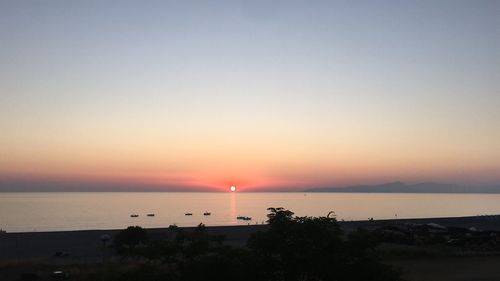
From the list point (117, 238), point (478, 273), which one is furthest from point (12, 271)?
point (478, 273)

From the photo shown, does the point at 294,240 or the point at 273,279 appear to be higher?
the point at 294,240

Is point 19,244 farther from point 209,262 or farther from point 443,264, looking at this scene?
point 209,262

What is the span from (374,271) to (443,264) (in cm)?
2332

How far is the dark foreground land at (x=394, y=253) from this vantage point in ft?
96.2

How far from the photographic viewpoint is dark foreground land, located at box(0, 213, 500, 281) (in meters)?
29.3

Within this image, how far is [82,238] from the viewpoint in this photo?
2076 inches

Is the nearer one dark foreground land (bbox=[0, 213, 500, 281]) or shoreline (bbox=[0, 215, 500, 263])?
dark foreground land (bbox=[0, 213, 500, 281])

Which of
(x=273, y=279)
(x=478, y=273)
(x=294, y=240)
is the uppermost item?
(x=294, y=240)

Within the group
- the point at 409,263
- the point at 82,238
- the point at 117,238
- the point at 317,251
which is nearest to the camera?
the point at 317,251

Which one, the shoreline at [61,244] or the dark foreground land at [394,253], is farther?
the shoreline at [61,244]

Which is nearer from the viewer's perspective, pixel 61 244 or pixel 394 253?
pixel 394 253

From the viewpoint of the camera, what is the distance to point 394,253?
122 ft

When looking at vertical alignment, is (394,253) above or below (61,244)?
below

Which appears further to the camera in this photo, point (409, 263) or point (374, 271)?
point (409, 263)
